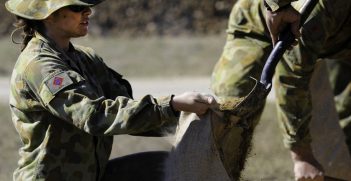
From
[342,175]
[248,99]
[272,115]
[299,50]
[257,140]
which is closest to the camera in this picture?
[248,99]

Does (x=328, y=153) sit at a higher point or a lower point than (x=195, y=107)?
lower

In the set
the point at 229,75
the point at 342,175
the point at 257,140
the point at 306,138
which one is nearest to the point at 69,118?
the point at 229,75

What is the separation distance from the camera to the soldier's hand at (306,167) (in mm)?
6449

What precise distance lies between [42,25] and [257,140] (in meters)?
5.21

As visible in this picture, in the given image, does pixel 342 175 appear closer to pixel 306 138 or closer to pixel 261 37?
pixel 306 138

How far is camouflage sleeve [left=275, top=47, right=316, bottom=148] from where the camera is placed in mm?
6328

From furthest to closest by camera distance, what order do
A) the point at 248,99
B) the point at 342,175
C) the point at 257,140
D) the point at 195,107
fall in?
the point at 257,140 < the point at 342,175 < the point at 248,99 < the point at 195,107

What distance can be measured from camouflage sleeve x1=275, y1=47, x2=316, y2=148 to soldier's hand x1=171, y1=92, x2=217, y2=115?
1640 millimetres

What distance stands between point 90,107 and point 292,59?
1.95 meters

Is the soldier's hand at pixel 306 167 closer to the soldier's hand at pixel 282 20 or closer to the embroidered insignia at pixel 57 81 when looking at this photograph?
the soldier's hand at pixel 282 20

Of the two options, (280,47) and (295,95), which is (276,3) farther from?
(295,95)

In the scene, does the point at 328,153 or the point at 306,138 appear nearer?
the point at 306,138

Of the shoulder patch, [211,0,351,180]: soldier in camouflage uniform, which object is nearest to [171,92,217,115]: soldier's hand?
the shoulder patch

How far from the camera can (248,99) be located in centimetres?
502
